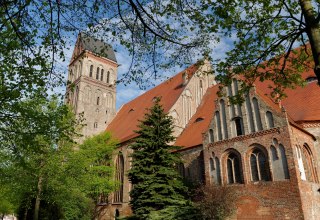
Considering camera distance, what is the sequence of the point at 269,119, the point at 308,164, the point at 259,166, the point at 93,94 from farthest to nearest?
the point at 93,94 → the point at 308,164 → the point at 269,119 → the point at 259,166

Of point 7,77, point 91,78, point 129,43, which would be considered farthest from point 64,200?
point 91,78

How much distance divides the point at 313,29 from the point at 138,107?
90.0 ft

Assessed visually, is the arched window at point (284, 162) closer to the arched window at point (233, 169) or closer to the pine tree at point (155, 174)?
the arched window at point (233, 169)

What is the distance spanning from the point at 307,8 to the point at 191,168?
14850mm

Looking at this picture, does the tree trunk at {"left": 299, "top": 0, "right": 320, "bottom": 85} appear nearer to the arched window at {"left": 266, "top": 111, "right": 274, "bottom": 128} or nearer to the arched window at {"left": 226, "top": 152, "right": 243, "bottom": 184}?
the arched window at {"left": 266, "top": 111, "right": 274, "bottom": 128}

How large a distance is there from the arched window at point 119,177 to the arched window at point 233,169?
1255 cm

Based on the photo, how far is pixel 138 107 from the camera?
3297 centimetres

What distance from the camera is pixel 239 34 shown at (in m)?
8.35

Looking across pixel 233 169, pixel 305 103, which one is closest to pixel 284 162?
pixel 233 169


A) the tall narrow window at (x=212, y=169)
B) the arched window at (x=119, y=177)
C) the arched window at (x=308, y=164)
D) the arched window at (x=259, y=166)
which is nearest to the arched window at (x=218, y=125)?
the tall narrow window at (x=212, y=169)

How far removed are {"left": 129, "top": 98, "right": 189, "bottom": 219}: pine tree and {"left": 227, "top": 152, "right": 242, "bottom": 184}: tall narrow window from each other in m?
2.48

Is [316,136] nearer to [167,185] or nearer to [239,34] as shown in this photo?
[167,185]

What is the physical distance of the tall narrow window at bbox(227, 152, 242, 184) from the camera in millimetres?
15003

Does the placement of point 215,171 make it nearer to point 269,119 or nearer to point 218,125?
point 218,125
